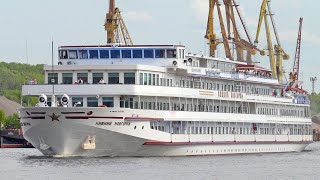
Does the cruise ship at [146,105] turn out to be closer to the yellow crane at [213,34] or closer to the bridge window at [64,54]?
the bridge window at [64,54]

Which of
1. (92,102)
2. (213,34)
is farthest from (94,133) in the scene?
(213,34)

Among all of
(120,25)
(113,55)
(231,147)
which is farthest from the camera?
(120,25)

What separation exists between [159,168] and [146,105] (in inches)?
384

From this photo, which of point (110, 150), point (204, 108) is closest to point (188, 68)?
point (204, 108)

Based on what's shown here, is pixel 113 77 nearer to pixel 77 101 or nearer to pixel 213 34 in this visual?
pixel 77 101

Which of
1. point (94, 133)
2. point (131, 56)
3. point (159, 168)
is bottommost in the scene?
point (159, 168)

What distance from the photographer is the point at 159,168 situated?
73.2 m

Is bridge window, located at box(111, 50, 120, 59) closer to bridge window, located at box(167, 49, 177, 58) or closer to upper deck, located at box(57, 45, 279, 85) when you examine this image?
upper deck, located at box(57, 45, 279, 85)

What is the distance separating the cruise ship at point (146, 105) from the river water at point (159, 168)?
5.08 feet

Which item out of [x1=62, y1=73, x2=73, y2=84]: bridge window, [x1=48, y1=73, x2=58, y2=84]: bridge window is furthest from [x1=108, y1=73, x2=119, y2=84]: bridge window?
[x1=48, y1=73, x2=58, y2=84]: bridge window

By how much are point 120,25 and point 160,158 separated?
1304 inches

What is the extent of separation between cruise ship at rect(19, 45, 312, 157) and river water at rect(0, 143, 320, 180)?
61.0 inches

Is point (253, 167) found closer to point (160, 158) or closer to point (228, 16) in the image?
point (160, 158)

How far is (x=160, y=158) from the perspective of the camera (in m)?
81.8
